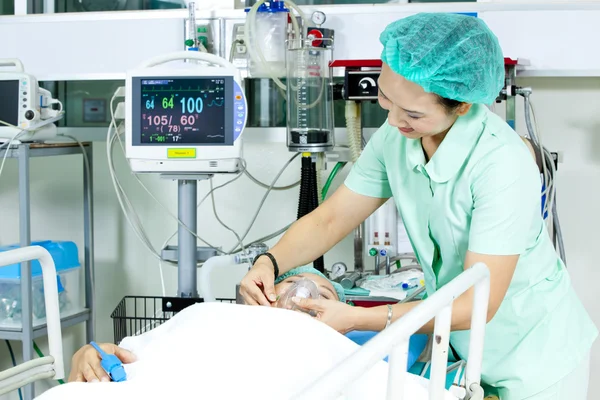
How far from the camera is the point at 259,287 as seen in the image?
162 cm

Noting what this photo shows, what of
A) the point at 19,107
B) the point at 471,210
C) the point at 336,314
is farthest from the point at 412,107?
the point at 19,107

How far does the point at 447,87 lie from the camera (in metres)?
1.39

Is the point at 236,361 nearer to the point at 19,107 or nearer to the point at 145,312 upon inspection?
the point at 145,312

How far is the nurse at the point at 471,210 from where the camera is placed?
1375 millimetres

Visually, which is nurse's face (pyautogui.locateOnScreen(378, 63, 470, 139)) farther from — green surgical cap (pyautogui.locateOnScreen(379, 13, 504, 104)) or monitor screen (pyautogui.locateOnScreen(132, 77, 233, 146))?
monitor screen (pyautogui.locateOnScreen(132, 77, 233, 146))

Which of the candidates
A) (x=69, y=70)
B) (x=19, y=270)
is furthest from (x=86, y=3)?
(x=19, y=270)

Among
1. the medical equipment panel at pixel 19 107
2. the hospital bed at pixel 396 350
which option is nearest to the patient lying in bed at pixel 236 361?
the hospital bed at pixel 396 350

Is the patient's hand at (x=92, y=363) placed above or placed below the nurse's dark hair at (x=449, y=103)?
below

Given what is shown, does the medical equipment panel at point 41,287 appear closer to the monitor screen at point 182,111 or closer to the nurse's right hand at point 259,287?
the monitor screen at point 182,111

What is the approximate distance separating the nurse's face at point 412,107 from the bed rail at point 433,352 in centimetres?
32

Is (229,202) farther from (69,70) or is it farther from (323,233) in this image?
(323,233)

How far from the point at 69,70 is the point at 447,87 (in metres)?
1.79

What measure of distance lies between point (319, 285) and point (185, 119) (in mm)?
753

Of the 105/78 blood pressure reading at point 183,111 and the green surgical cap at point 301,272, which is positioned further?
the 105/78 blood pressure reading at point 183,111
